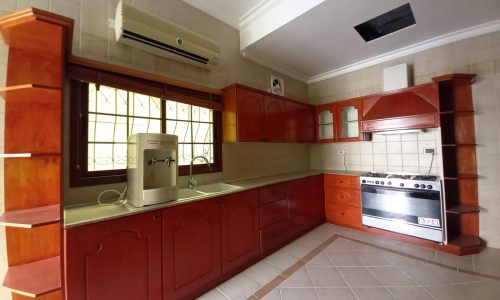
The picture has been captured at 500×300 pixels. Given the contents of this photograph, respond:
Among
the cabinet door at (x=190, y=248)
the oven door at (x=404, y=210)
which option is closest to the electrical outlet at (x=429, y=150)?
the oven door at (x=404, y=210)

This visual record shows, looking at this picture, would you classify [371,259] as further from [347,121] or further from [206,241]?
[347,121]

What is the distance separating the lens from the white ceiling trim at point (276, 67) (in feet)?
9.21

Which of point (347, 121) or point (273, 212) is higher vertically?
point (347, 121)

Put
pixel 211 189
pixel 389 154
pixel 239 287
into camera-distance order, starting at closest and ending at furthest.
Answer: pixel 239 287 → pixel 211 189 → pixel 389 154

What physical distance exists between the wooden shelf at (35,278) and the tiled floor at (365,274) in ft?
3.48

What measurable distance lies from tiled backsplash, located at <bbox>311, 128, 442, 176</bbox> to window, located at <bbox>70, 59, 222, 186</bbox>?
2450mm

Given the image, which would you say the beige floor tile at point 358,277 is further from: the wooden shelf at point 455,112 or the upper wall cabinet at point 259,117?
the wooden shelf at point 455,112

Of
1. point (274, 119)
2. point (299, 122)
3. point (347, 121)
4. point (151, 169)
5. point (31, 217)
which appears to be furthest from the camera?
point (347, 121)

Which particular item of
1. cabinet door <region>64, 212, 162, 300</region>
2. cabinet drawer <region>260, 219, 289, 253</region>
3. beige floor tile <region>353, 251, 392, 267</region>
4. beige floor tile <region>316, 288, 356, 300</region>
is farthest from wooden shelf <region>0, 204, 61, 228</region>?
beige floor tile <region>353, 251, 392, 267</region>

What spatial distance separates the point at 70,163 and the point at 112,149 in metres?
0.29

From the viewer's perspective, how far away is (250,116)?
2.39 meters

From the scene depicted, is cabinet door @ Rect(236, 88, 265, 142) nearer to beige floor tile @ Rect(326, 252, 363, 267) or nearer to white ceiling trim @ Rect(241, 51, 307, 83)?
white ceiling trim @ Rect(241, 51, 307, 83)

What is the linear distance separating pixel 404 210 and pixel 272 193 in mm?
1701

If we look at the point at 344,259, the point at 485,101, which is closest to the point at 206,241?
the point at 344,259
